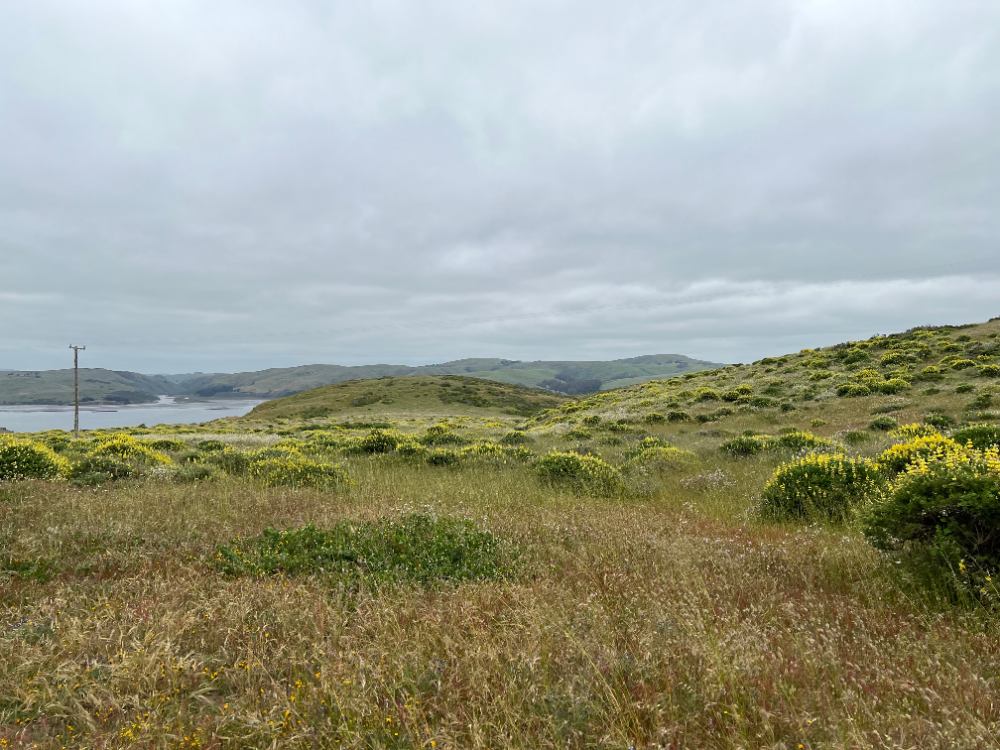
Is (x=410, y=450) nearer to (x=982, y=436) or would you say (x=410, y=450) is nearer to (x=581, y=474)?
(x=581, y=474)

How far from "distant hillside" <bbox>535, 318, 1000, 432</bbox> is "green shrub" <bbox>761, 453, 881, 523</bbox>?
12718 mm

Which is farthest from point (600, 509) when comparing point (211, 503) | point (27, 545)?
point (27, 545)

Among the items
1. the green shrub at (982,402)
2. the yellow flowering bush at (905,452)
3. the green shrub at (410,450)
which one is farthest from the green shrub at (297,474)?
the green shrub at (982,402)

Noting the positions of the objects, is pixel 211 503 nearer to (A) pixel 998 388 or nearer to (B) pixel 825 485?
(B) pixel 825 485

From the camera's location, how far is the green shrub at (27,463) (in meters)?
11.2

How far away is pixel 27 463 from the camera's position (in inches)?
459

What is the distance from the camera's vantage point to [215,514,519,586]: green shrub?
6055 mm

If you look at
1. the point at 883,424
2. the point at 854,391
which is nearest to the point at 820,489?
the point at 883,424

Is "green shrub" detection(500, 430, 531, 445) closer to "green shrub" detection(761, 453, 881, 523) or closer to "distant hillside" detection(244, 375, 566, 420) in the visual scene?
"green shrub" detection(761, 453, 881, 523)

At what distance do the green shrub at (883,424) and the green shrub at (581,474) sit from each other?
13.1 m

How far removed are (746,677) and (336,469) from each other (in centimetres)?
1141

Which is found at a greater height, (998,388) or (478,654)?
(998,388)

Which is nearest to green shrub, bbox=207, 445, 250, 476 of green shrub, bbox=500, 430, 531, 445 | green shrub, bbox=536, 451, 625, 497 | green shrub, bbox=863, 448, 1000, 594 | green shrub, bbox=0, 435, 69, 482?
green shrub, bbox=0, 435, 69, 482

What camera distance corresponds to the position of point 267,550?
22.0 ft
